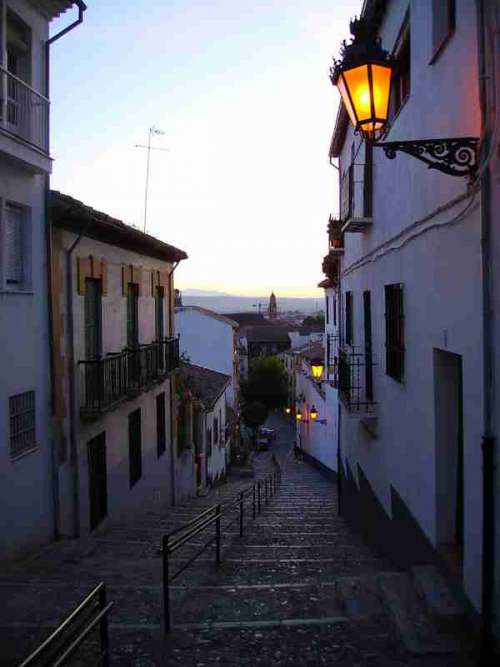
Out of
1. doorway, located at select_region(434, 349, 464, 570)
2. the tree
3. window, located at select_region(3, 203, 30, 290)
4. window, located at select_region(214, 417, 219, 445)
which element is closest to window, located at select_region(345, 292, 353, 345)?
window, located at select_region(3, 203, 30, 290)

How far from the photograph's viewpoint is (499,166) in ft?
14.6

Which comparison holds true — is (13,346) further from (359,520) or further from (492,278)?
(359,520)

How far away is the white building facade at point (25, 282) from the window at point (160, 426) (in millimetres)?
7003

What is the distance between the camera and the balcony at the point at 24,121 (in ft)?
27.1

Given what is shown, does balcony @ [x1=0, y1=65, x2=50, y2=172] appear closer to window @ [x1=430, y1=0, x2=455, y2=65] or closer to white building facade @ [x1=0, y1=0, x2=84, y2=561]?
white building facade @ [x1=0, y1=0, x2=84, y2=561]

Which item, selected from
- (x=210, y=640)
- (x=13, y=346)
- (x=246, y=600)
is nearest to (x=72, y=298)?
(x=13, y=346)

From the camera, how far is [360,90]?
17.1 feet

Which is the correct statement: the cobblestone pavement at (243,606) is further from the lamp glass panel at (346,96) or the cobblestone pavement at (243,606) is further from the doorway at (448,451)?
the lamp glass panel at (346,96)

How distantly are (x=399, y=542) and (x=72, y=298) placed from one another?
19.0 ft

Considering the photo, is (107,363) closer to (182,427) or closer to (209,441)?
(182,427)

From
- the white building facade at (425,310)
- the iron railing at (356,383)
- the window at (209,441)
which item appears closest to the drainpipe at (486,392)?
the white building facade at (425,310)

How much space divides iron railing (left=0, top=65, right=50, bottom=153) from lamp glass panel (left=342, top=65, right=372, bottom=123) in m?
4.79

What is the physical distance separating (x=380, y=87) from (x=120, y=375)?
8.12 meters

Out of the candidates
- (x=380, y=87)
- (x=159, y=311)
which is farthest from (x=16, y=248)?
(x=159, y=311)
